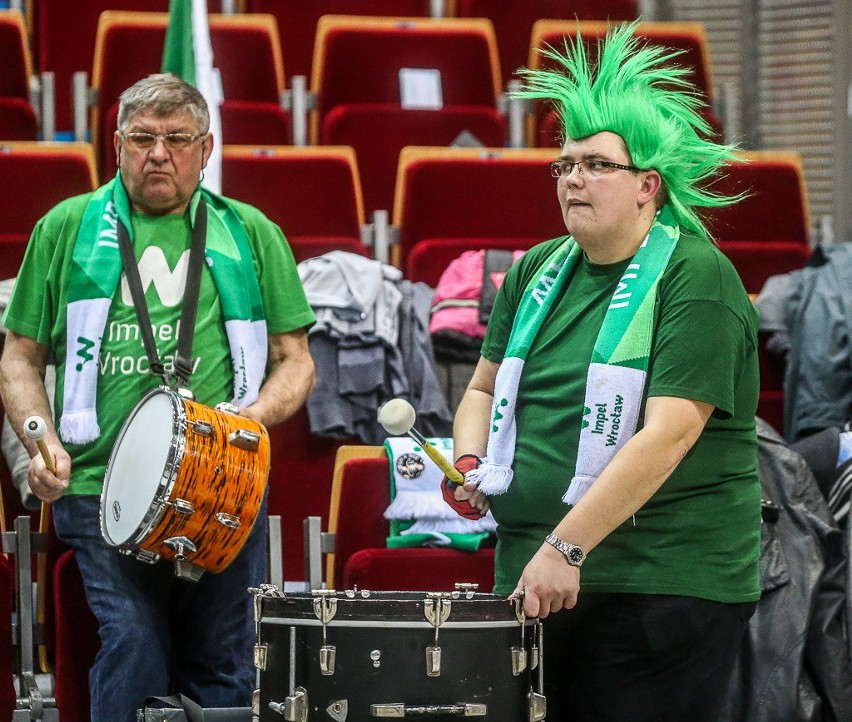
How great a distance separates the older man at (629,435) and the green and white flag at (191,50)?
1842 mm

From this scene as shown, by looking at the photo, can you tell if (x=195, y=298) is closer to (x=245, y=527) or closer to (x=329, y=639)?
(x=245, y=527)

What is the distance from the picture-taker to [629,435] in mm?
1639

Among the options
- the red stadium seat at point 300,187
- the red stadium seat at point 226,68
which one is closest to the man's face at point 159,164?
the red stadium seat at point 300,187

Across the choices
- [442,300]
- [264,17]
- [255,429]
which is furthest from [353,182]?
[255,429]

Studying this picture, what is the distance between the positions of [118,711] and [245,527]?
318mm

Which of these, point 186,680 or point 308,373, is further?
point 308,373

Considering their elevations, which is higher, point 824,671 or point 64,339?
point 64,339

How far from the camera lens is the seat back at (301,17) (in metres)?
4.16

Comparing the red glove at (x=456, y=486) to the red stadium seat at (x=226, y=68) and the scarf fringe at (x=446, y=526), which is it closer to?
the scarf fringe at (x=446, y=526)

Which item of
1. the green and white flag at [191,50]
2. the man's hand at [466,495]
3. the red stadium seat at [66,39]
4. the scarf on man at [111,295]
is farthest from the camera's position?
the red stadium seat at [66,39]

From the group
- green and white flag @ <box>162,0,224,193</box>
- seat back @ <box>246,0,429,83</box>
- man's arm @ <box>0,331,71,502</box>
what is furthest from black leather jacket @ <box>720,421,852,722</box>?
seat back @ <box>246,0,429,83</box>

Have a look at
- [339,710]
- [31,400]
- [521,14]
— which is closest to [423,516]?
[31,400]

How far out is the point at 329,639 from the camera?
1.56 meters

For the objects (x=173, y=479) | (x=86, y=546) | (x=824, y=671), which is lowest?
(x=824, y=671)
